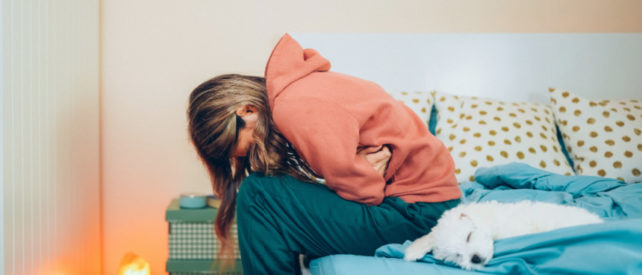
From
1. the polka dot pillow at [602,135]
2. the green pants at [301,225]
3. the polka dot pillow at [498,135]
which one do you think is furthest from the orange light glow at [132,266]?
the polka dot pillow at [602,135]

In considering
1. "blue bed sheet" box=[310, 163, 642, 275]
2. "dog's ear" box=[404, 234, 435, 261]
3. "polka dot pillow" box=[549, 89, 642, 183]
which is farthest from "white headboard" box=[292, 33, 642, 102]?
"dog's ear" box=[404, 234, 435, 261]

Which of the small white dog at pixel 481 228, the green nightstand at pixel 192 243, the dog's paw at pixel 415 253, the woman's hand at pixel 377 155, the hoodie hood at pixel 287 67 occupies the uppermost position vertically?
the hoodie hood at pixel 287 67

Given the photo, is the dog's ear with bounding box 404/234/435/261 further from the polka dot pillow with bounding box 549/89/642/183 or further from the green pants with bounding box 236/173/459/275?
the polka dot pillow with bounding box 549/89/642/183

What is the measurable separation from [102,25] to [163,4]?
0.30m

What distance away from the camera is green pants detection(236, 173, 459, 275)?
103 centimetres

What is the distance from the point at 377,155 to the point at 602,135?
1.21 m

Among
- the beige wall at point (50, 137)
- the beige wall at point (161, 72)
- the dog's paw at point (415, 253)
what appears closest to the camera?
the dog's paw at point (415, 253)

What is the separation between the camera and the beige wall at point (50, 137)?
1.43 m

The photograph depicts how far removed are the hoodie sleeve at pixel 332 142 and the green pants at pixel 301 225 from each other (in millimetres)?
40

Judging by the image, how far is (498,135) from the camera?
188cm

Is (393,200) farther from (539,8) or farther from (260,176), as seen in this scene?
(539,8)

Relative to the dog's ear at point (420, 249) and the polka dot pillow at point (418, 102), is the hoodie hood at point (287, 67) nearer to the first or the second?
the dog's ear at point (420, 249)

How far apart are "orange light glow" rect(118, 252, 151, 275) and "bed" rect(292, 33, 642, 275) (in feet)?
3.92

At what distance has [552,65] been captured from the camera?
2.30 meters
